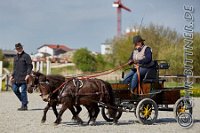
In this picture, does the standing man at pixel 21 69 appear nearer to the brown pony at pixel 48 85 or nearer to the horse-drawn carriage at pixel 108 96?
the brown pony at pixel 48 85

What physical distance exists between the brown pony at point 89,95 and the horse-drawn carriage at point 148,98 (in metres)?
0.22

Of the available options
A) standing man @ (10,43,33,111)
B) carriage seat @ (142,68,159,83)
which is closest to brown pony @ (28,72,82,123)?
carriage seat @ (142,68,159,83)

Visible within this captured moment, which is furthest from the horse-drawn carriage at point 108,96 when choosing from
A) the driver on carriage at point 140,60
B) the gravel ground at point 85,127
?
the gravel ground at point 85,127

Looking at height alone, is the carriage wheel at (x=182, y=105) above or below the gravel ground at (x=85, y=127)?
above

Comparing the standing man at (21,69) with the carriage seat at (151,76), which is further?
the standing man at (21,69)

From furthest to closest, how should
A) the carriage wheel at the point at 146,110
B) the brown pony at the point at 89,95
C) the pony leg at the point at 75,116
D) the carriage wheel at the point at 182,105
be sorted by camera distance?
the carriage wheel at the point at 182,105 → the carriage wheel at the point at 146,110 → the pony leg at the point at 75,116 → the brown pony at the point at 89,95

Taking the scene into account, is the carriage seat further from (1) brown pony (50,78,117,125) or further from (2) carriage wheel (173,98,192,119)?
(1) brown pony (50,78,117,125)

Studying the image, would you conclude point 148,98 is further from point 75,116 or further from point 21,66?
point 21,66

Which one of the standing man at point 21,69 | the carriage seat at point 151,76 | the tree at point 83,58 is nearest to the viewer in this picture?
the carriage seat at point 151,76

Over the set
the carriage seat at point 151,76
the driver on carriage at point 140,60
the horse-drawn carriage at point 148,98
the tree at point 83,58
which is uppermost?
the tree at point 83,58

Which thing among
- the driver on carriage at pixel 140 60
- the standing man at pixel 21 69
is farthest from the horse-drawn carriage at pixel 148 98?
the standing man at pixel 21 69

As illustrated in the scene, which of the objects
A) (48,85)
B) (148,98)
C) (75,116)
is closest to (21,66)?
(48,85)

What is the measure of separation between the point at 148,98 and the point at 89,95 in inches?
62.8

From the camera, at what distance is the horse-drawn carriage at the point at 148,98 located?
11.5 metres
